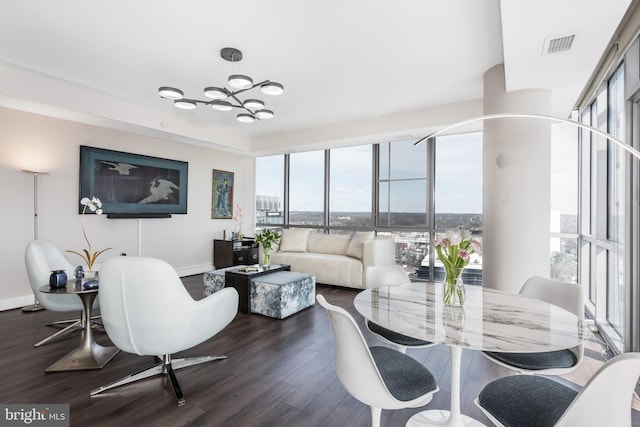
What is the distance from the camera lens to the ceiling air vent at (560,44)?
7.67 feet

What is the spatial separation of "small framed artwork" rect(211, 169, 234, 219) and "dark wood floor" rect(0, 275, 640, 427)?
11.7ft

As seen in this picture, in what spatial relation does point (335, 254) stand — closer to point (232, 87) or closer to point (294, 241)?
point (294, 241)

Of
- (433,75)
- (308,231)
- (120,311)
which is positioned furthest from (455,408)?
(308,231)

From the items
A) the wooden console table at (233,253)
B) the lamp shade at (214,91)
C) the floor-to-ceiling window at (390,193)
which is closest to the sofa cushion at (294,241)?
the floor-to-ceiling window at (390,193)

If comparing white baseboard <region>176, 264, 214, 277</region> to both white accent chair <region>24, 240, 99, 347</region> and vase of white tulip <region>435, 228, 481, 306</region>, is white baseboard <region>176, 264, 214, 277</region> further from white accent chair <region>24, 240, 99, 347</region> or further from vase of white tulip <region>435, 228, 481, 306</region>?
vase of white tulip <region>435, 228, 481, 306</region>

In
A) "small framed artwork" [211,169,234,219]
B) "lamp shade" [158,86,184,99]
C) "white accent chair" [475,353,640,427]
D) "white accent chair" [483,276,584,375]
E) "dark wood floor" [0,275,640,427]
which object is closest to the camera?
"white accent chair" [475,353,640,427]

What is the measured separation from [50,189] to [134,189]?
1.06 m

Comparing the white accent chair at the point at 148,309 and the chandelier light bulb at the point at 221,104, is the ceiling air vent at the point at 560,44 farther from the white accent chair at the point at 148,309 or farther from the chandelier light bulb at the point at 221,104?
the white accent chair at the point at 148,309

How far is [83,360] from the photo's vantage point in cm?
251

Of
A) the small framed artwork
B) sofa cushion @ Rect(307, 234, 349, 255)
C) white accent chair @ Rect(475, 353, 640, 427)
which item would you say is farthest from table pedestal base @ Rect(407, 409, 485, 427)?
the small framed artwork

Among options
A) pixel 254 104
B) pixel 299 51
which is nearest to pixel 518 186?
pixel 299 51

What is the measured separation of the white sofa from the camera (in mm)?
5004

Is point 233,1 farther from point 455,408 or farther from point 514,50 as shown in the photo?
point 455,408

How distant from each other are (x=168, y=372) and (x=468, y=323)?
2.00 metres
